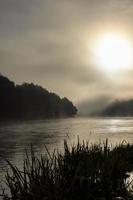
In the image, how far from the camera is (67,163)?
1797 centimetres

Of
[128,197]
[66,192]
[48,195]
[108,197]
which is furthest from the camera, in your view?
[108,197]

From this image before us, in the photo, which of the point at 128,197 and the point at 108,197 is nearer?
the point at 128,197

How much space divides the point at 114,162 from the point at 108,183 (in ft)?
5.84

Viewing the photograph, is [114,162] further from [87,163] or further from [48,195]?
[48,195]

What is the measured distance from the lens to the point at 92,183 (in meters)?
16.4

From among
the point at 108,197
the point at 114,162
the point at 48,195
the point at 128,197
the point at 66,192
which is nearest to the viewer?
the point at 48,195

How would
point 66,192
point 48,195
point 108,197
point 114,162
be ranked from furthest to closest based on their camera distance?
1. point 114,162
2. point 108,197
3. point 66,192
4. point 48,195

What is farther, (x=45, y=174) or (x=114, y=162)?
(x=114, y=162)

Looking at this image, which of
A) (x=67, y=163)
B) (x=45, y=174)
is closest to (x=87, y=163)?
(x=67, y=163)

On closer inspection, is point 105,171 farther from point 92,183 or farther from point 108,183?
point 92,183

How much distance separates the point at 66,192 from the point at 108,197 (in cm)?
303

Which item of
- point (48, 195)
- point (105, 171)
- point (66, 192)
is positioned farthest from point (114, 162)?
point (48, 195)

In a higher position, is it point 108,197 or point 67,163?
point 67,163

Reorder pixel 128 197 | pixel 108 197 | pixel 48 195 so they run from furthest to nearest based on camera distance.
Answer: pixel 108 197 → pixel 128 197 → pixel 48 195
